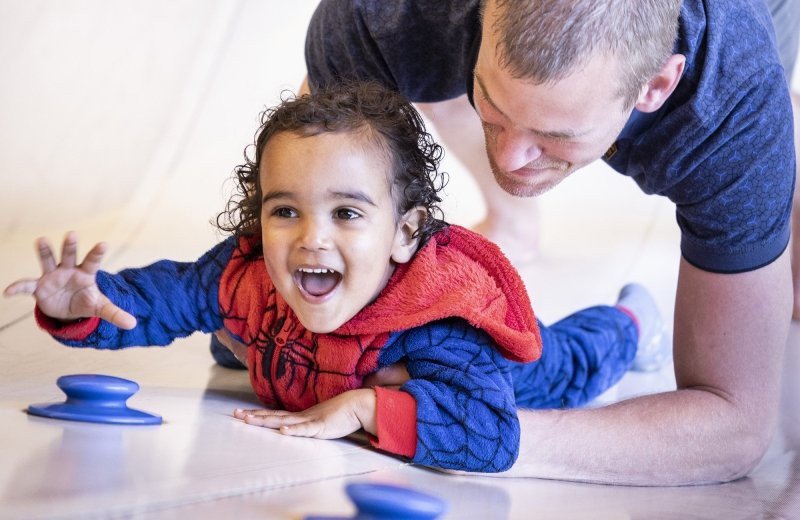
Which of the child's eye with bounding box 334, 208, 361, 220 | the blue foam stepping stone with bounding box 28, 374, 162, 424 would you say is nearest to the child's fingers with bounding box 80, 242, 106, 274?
the blue foam stepping stone with bounding box 28, 374, 162, 424

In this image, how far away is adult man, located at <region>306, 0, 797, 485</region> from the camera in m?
1.20

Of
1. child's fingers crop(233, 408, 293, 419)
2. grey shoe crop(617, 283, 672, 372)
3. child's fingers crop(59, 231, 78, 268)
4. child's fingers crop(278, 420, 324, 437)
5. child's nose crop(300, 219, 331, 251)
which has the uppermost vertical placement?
grey shoe crop(617, 283, 672, 372)

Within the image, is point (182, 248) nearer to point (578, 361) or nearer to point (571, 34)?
point (578, 361)

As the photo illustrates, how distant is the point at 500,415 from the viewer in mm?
1194

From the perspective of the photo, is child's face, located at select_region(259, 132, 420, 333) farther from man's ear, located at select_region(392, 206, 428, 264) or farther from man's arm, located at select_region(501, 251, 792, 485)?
man's arm, located at select_region(501, 251, 792, 485)

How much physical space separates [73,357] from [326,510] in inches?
27.5

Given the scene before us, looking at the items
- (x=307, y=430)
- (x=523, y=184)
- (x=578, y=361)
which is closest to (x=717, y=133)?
(x=523, y=184)

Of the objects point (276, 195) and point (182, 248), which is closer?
point (276, 195)

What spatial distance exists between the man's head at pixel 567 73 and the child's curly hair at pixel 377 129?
8cm

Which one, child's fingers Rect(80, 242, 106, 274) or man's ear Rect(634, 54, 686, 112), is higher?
man's ear Rect(634, 54, 686, 112)

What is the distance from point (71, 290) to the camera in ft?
4.12

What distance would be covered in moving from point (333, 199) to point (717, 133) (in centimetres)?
45

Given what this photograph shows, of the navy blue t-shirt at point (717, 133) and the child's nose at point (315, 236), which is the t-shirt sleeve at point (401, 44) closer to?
the navy blue t-shirt at point (717, 133)

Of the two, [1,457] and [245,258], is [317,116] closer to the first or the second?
[245,258]
